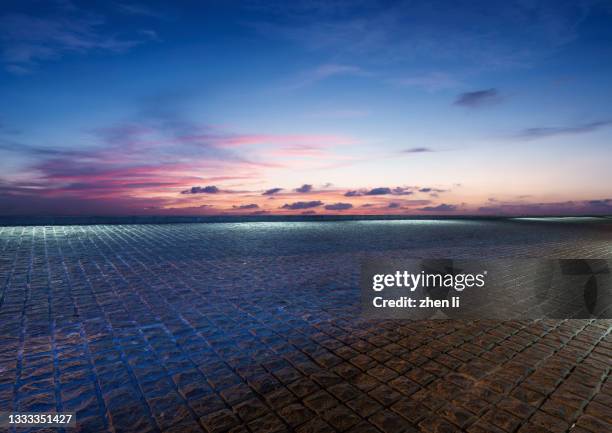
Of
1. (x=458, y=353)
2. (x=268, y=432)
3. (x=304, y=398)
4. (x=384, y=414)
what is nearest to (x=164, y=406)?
(x=268, y=432)

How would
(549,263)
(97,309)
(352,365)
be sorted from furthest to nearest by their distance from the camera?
(549,263) → (97,309) → (352,365)

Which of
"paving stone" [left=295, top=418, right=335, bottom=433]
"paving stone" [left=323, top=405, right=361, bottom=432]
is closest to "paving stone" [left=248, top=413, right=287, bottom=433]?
"paving stone" [left=295, top=418, right=335, bottom=433]

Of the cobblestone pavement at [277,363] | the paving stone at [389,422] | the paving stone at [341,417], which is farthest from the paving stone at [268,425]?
the paving stone at [389,422]

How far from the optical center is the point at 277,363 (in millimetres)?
3715

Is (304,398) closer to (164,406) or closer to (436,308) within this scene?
(164,406)

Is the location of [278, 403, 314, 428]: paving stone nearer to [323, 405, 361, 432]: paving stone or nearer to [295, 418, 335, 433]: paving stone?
[295, 418, 335, 433]: paving stone

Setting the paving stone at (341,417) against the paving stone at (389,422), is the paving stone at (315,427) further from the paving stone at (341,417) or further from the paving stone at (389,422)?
the paving stone at (389,422)

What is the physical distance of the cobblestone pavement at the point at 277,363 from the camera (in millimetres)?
2846

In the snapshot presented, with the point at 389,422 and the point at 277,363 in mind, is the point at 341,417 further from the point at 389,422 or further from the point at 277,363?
the point at 277,363

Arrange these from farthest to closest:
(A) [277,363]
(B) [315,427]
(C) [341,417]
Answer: (A) [277,363] < (C) [341,417] < (B) [315,427]

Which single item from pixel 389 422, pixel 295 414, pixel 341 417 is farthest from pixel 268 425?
pixel 389 422

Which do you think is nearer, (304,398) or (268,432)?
(268,432)

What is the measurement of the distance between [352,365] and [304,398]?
80 cm

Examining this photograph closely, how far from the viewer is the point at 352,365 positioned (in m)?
3.71
